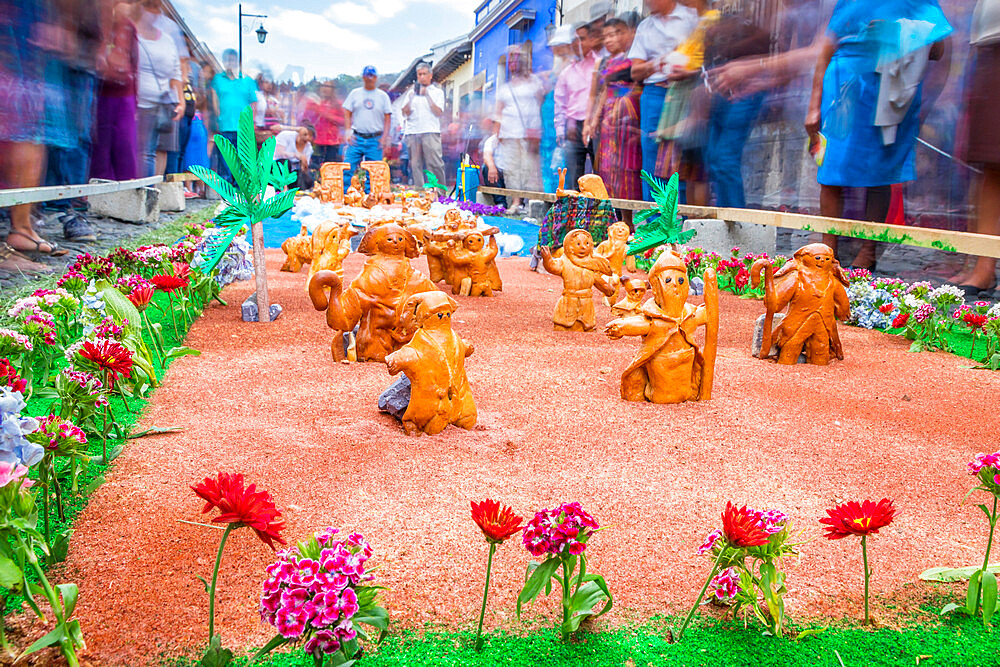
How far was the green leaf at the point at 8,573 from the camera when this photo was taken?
148 centimetres

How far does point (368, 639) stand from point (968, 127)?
665cm

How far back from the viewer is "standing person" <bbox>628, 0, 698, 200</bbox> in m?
10.9

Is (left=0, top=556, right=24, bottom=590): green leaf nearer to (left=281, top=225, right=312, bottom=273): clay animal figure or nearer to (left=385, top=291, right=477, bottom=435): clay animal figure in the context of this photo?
(left=385, top=291, right=477, bottom=435): clay animal figure

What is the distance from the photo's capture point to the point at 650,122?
11.8 meters

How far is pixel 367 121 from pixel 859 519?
21.0 m

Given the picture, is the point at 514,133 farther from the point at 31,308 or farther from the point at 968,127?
the point at 31,308

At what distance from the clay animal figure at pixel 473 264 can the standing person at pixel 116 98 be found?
4.90m

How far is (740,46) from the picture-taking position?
9.52m

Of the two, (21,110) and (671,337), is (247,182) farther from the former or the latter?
(671,337)

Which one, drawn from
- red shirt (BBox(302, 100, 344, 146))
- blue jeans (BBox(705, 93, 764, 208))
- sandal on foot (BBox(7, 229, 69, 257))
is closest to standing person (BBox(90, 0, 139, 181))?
sandal on foot (BBox(7, 229, 69, 257))

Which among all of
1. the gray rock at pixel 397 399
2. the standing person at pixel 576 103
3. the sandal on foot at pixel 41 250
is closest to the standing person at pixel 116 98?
the sandal on foot at pixel 41 250

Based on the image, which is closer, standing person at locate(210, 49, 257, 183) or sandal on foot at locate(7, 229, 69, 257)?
sandal on foot at locate(7, 229, 69, 257)

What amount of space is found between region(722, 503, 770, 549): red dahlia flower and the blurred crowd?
5.54 metres

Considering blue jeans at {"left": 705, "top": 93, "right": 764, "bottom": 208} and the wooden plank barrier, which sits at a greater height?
blue jeans at {"left": 705, "top": 93, "right": 764, "bottom": 208}
